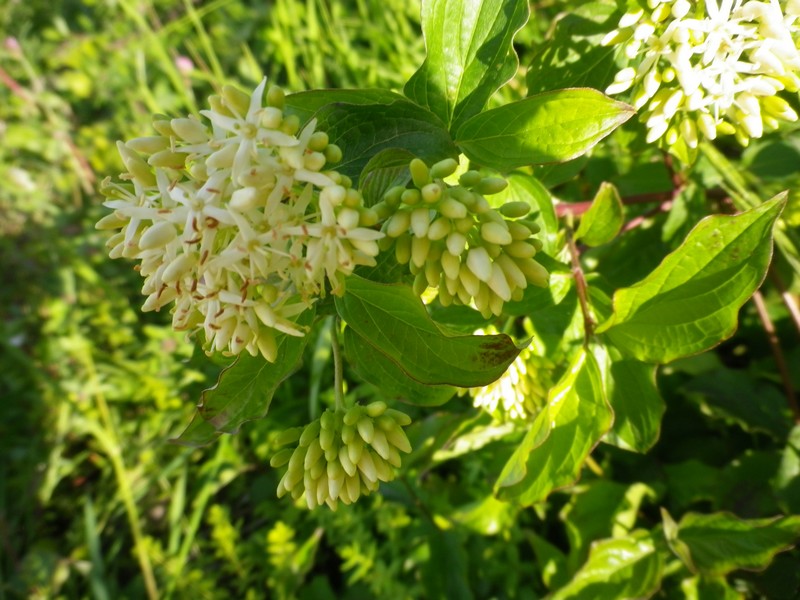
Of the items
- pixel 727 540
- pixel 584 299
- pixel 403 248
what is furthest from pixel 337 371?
pixel 727 540

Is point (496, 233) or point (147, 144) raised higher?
point (147, 144)

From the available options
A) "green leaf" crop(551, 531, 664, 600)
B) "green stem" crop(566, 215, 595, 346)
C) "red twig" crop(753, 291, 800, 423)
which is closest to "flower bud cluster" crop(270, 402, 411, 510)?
"green stem" crop(566, 215, 595, 346)

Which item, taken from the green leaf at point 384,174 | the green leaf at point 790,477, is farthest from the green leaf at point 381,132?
the green leaf at point 790,477

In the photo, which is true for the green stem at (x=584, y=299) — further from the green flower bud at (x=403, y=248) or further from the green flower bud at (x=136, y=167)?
the green flower bud at (x=136, y=167)

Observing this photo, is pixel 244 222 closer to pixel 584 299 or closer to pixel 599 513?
pixel 584 299

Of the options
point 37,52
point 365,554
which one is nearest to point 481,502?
point 365,554
